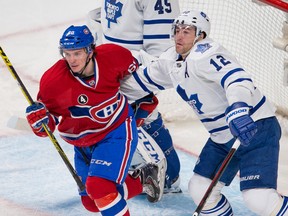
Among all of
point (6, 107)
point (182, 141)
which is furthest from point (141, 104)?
point (6, 107)

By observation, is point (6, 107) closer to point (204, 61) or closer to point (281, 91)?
point (281, 91)

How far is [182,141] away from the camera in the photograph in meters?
4.66

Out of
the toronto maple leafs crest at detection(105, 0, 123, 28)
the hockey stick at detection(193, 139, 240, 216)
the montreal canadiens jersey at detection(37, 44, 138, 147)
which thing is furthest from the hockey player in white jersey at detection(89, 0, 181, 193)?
the hockey stick at detection(193, 139, 240, 216)

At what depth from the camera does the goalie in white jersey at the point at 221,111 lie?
3.21 m

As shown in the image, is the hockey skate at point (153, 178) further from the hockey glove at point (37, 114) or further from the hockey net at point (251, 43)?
the hockey net at point (251, 43)

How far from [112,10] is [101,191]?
913 mm

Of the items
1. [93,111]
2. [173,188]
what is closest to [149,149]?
[173,188]

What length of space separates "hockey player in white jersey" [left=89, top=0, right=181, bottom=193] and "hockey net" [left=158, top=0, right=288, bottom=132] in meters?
0.87

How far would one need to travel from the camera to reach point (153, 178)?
3.86m

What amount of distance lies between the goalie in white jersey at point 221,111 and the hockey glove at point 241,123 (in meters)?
0.01

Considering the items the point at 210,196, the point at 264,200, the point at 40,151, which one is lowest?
the point at 40,151

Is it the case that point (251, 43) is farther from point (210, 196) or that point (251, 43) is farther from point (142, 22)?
point (210, 196)

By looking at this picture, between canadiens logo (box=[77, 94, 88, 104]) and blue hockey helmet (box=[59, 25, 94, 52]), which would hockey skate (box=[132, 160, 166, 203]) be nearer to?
canadiens logo (box=[77, 94, 88, 104])

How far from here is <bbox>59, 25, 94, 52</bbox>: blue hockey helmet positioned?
11.0 ft
